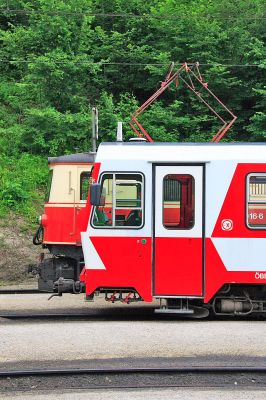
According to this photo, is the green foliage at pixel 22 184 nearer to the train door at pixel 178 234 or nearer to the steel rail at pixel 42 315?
the steel rail at pixel 42 315

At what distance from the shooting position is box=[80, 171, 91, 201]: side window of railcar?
16.9 m

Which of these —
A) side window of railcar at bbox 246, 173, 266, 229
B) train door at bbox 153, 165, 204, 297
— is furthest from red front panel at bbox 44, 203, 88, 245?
side window of railcar at bbox 246, 173, 266, 229

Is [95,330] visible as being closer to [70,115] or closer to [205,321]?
[205,321]

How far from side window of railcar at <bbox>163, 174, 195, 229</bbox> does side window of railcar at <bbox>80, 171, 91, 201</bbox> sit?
317cm

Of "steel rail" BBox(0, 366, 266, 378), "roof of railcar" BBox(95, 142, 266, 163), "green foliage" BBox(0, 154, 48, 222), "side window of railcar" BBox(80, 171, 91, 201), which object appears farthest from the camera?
"green foliage" BBox(0, 154, 48, 222)

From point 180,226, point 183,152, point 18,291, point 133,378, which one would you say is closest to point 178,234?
point 180,226

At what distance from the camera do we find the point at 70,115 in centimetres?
2719

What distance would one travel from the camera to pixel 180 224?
45.8 ft

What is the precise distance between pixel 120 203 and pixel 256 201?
90.8 inches

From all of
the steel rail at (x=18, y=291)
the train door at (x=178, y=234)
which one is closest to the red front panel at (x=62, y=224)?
the train door at (x=178, y=234)

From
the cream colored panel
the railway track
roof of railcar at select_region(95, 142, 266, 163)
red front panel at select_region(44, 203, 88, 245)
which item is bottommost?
the railway track

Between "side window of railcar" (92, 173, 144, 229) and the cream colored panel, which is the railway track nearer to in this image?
"side window of railcar" (92, 173, 144, 229)

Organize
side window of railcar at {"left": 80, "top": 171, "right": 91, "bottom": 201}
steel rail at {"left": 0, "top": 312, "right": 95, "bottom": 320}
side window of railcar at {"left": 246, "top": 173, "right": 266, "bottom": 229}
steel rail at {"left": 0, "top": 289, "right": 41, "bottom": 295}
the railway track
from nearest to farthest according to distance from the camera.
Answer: the railway track
side window of railcar at {"left": 246, "top": 173, "right": 266, "bottom": 229}
steel rail at {"left": 0, "top": 312, "right": 95, "bottom": 320}
side window of railcar at {"left": 80, "top": 171, "right": 91, "bottom": 201}
steel rail at {"left": 0, "top": 289, "right": 41, "bottom": 295}

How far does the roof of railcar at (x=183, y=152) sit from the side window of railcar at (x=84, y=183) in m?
2.72
